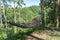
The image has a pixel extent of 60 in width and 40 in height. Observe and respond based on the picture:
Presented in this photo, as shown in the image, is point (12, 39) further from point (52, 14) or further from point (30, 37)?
point (52, 14)

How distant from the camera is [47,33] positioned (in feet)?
21.4

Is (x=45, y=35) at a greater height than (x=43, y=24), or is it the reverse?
(x=43, y=24)

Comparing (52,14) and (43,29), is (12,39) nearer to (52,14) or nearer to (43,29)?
(43,29)

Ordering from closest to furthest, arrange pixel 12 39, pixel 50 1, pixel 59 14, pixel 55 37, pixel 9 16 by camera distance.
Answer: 1. pixel 12 39
2. pixel 55 37
3. pixel 59 14
4. pixel 50 1
5. pixel 9 16

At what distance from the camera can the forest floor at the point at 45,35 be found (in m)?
5.87

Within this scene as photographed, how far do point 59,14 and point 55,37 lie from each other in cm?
387

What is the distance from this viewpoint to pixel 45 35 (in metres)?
6.23

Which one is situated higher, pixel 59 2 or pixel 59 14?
pixel 59 2

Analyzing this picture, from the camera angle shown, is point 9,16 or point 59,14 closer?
point 59,14

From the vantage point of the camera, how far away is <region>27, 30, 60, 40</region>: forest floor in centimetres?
587

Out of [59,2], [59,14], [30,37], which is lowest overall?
[30,37]

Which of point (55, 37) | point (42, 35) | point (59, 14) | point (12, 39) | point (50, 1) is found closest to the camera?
point (12, 39)

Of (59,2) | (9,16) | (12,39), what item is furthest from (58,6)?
(9,16)

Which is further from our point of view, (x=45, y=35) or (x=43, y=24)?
(x=43, y=24)
